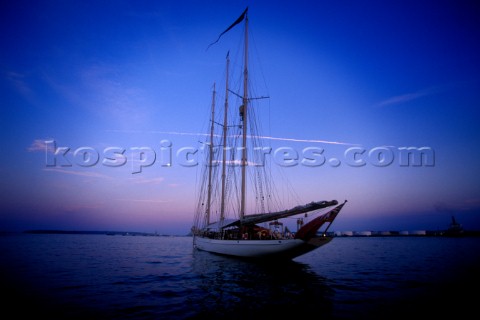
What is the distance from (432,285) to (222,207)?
97.2ft

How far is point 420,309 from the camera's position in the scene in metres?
12.3

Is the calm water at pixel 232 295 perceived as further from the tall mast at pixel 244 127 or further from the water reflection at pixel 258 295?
the tall mast at pixel 244 127

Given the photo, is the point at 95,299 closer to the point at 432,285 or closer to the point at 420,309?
the point at 420,309

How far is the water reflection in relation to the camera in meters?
11.7

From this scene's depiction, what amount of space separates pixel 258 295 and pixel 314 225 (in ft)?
35.7

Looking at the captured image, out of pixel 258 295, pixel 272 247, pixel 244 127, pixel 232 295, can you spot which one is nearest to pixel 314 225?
pixel 272 247

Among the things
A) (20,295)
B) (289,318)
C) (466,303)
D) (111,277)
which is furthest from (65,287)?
(466,303)

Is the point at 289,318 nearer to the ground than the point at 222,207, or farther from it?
nearer to the ground

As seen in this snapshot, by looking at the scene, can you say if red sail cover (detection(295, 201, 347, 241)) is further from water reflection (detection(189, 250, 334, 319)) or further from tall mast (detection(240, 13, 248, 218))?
tall mast (detection(240, 13, 248, 218))

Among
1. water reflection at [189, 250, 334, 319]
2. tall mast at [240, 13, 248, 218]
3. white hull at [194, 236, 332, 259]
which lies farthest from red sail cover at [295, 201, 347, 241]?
tall mast at [240, 13, 248, 218]

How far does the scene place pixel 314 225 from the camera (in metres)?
23.3

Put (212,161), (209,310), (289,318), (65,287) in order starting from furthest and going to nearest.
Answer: (212,161), (65,287), (209,310), (289,318)

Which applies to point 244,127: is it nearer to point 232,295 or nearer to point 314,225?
point 314,225

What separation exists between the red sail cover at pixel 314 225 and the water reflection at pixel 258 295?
371 cm
